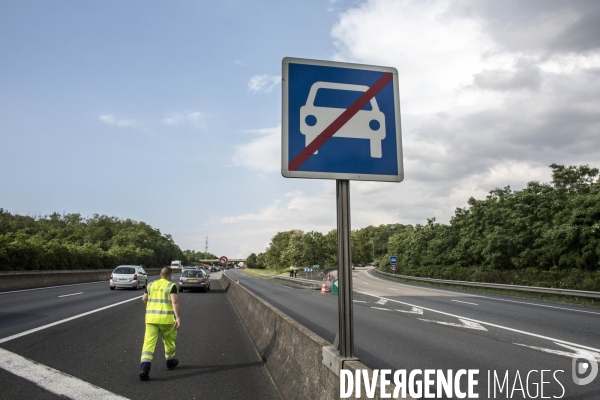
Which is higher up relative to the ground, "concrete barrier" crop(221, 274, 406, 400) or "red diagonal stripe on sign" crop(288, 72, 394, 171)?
"red diagonal stripe on sign" crop(288, 72, 394, 171)

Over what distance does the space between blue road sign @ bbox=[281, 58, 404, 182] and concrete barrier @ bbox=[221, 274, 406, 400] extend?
5.10 ft

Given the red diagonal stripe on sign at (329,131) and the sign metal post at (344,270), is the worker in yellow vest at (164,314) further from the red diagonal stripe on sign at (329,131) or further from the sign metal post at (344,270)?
the red diagonal stripe on sign at (329,131)

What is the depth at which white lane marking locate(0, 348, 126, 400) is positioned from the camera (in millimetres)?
5387

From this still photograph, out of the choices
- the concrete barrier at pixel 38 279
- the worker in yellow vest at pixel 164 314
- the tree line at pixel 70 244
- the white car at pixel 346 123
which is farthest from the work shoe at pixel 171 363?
the tree line at pixel 70 244

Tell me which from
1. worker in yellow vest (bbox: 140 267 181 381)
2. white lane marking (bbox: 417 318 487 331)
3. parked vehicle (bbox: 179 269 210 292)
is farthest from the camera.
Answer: parked vehicle (bbox: 179 269 210 292)

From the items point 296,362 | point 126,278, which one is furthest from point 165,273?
point 126,278

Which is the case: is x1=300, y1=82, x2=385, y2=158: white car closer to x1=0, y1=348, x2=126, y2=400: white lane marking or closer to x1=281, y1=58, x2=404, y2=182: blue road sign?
x1=281, y1=58, x2=404, y2=182: blue road sign

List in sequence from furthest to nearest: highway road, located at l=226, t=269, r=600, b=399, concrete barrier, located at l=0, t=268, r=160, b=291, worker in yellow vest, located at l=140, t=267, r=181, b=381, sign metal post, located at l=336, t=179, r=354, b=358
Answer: concrete barrier, located at l=0, t=268, r=160, b=291
worker in yellow vest, located at l=140, t=267, r=181, b=381
highway road, located at l=226, t=269, r=600, b=399
sign metal post, located at l=336, t=179, r=354, b=358

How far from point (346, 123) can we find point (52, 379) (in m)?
5.42

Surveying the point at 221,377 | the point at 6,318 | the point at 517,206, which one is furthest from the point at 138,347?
the point at 517,206

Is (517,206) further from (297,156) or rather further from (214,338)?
(297,156)

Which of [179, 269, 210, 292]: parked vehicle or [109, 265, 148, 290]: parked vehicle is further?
[179, 269, 210, 292]: parked vehicle

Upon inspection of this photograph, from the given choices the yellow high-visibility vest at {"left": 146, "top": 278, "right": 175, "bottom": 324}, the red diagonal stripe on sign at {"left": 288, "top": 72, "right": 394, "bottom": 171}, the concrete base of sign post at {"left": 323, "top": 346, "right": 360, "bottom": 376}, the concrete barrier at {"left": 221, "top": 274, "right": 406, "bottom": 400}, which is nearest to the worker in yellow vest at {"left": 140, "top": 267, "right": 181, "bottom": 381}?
the yellow high-visibility vest at {"left": 146, "top": 278, "right": 175, "bottom": 324}

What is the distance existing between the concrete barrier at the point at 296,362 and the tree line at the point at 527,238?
851 inches
